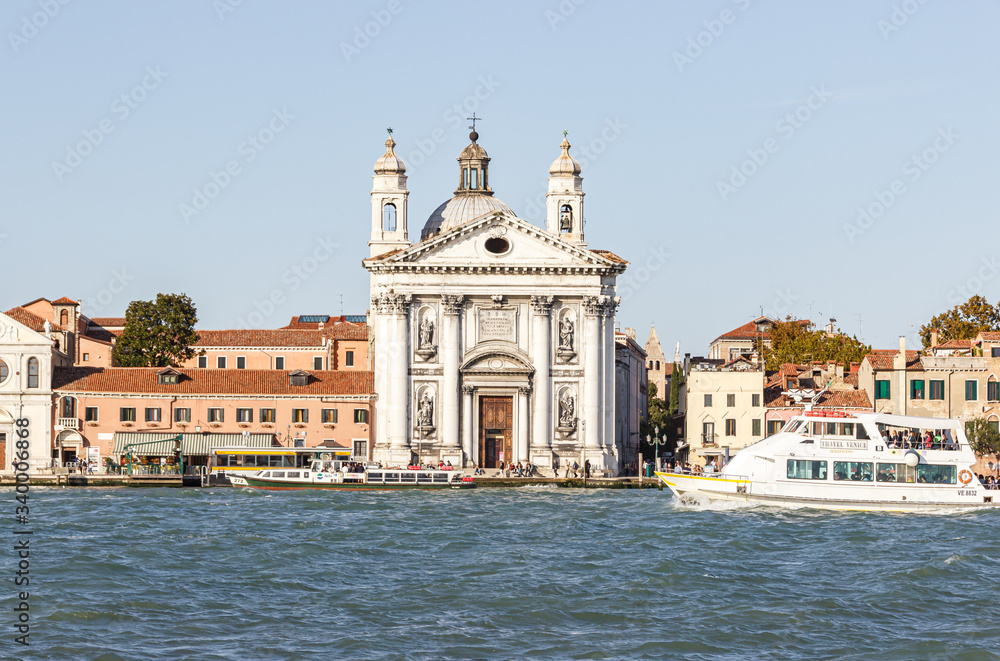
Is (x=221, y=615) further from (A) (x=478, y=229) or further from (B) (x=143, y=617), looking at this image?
(A) (x=478, y=229)

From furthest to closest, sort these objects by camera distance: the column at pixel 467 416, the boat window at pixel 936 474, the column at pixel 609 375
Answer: the column at pixel 609 375 < the column at pixel 467 416 < the boat window at pixel 936 474

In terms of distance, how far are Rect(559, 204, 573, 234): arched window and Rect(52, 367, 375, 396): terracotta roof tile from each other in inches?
394

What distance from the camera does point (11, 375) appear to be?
5925cm

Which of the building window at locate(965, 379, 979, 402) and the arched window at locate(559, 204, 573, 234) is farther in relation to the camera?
the arched window at locate(559, 204, 573, 234)

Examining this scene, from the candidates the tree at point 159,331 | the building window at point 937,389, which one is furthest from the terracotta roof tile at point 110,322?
the building window at point 937,389

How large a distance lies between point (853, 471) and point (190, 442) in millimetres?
27362

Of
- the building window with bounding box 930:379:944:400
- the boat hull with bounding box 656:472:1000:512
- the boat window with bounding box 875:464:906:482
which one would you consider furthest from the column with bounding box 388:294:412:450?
the boat window with bounding box 875:464:906:482

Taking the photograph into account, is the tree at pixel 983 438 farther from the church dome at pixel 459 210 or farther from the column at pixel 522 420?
the church dome at pixel 459 210

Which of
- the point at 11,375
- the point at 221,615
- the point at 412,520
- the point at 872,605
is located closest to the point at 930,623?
the point at 872,605

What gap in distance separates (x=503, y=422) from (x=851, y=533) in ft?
80.9

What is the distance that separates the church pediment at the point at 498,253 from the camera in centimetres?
5900

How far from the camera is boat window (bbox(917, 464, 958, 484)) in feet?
140

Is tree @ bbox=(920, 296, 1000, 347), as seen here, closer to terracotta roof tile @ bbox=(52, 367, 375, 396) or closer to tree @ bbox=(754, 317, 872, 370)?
tree @ bbox=(754, 317, 872, 370)

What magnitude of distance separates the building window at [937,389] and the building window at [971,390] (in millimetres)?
928
